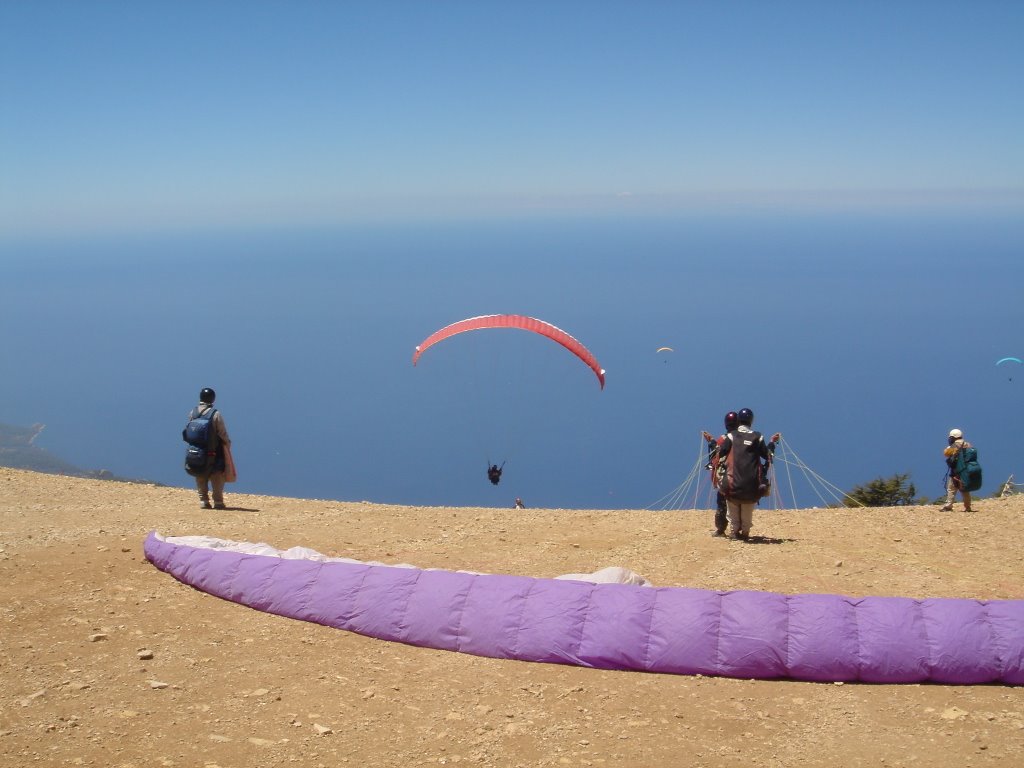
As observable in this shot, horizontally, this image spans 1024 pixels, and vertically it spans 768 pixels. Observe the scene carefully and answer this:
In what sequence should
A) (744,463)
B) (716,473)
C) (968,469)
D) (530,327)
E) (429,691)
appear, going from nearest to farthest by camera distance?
(429,691)
(744,463)
(716,473)
(968,469)
(530,327)

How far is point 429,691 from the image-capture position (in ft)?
26.5

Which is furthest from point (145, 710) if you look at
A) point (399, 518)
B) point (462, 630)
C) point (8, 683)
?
point (399, 518)

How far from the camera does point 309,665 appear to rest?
28.3 feet

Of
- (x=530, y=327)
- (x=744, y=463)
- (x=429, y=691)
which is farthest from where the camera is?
(x=530, y=327)

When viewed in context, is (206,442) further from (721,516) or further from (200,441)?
(721,516)

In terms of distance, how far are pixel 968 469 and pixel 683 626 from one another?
9.98 metres

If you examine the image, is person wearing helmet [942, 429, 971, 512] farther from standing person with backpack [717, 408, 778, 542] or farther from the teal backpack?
standing person with backpack [717, 408, 778, 542]

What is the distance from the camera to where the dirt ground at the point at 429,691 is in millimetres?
7000

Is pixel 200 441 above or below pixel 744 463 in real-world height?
below

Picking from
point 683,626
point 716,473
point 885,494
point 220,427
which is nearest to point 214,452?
point 220,427

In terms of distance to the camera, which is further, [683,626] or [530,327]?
[530,327]

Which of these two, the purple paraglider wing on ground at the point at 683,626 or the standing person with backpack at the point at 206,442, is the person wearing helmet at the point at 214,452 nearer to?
the standing person with backpack at the point at 206,442

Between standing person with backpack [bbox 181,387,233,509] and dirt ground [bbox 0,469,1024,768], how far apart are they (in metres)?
2.65

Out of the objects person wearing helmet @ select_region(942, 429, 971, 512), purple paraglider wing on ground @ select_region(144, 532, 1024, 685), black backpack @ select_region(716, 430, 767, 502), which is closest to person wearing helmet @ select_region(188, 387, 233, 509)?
purple paraglider wing on ground @ select_region(144, 532, 1024, 685)
